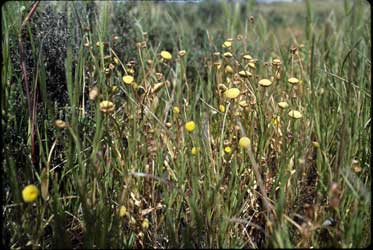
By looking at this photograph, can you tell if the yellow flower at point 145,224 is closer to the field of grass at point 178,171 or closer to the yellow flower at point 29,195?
the field of grass at point 178,171

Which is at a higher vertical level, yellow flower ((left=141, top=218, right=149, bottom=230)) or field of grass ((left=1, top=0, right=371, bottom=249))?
field of grass ((left=1, top=0, right=371, bottom=249))

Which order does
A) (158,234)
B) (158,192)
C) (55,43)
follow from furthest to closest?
(55,43) → (158,192) → (158,234)

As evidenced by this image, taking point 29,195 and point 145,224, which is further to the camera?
point 145,224

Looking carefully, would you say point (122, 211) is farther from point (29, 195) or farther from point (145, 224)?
point (29, 195)

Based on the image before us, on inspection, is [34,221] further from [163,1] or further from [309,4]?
[163,1]

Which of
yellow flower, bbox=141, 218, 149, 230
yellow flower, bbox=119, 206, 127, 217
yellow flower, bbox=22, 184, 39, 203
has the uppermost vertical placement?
yellow flower, bbox=22, 184, 39, 203

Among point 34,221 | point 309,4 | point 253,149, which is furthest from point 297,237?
point 309,4

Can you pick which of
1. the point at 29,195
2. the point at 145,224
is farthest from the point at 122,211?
the point at 29,195

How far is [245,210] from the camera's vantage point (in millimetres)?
1099

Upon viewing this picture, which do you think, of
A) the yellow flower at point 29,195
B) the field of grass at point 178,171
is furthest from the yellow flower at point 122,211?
the yellow flower at point 29,195

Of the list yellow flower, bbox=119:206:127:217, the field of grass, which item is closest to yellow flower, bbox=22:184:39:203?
the field of grass

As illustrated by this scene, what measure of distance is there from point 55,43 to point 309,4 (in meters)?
0.92

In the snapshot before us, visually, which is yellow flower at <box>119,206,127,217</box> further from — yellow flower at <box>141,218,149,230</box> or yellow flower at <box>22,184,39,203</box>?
yellow flower at <box>22,184,39,203</box>

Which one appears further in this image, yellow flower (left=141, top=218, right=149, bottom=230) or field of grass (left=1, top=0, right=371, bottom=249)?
yellow flower (left=141, top=218, right=149, bottom=230)
